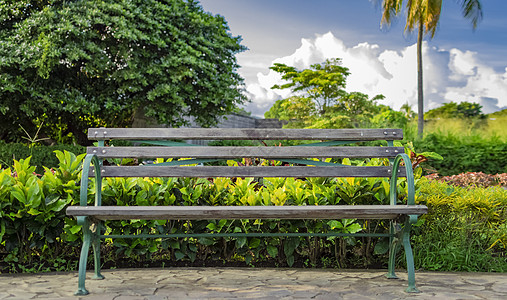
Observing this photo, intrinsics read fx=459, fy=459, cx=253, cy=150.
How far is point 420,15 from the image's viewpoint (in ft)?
76.8

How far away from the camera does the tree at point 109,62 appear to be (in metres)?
13.7

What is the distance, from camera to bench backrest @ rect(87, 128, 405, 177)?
328 centimetres

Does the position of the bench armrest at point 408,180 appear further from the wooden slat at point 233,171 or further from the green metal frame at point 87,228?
the green metal frame at point 87,228

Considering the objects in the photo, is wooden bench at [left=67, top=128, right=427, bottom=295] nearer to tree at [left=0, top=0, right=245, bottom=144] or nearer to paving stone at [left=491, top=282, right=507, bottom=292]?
paving stone at [left=491, top=282, right=507, bottom=292]

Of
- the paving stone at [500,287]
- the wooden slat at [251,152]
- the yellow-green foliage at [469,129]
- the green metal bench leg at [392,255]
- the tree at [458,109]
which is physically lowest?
the paving stone at [500,287]

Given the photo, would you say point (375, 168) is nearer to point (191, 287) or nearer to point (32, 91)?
point (191, 287)

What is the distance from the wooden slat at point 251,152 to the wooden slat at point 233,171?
0.09 metres

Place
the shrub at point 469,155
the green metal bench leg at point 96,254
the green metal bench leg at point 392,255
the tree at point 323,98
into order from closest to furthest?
the green metal bench leg at point 96,254 → the green metal bench leg at point 392,255 → the shrub at point 469,155 → the tree at point 323,98

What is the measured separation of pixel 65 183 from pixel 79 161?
0.21 meters

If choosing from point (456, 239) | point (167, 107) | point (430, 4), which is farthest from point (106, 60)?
point (430, 4)

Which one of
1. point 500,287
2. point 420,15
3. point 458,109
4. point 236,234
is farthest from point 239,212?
point 458,109

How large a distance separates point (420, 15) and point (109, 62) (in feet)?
53.8

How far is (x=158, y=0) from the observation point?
15.9 m

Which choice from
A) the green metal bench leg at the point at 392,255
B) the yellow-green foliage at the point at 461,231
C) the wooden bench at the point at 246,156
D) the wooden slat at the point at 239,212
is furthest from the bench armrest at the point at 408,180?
the yellow-green foliage at the point at 461,231
